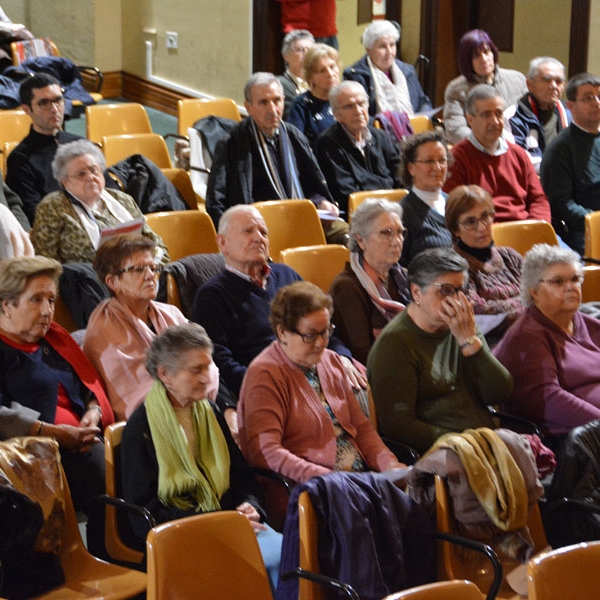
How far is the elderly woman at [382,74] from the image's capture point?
6.71m

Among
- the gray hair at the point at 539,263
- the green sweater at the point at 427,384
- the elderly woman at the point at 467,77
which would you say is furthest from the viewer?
the elderly woman at the point at 467,77

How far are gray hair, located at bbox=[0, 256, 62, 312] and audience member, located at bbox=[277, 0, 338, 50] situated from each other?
470 cm

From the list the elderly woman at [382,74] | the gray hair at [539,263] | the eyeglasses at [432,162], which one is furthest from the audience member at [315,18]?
the gray hair at [539,263]

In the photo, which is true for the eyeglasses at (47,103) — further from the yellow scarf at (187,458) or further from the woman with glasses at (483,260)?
the yellow scarf at (187,458)

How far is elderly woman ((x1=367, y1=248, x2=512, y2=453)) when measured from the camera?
11.4ft

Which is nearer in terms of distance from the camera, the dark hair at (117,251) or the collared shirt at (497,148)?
the dark hair at (117,251)

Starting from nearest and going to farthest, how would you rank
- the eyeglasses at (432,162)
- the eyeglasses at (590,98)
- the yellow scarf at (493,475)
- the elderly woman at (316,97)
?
the yellow scarf at (493,475)
the eyeglasses at (432,162)
the eyeglasses at (590,98)
the elderly woman at (316,97)

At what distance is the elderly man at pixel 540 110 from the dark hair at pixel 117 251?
10.1ft

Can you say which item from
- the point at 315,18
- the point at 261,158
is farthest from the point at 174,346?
the point at 315,18

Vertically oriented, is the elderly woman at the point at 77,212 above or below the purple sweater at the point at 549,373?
above

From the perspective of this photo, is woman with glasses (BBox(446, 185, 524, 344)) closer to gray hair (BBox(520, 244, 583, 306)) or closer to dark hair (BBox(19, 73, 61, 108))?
gray hair (BBox(520, 244, 583, 306))

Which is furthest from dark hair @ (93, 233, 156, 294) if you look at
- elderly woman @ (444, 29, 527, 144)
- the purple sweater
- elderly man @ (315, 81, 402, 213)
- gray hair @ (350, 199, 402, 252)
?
elderly woman @ (444, 29, 527, 144)

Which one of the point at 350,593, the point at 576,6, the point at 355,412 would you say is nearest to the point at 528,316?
the point at 355,412

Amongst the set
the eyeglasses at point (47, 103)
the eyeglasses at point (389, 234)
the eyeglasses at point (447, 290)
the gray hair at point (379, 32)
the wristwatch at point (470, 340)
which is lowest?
the wristwatch at point (470, 340)
